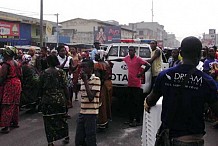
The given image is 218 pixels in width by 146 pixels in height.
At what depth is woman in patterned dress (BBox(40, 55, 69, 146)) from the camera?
4.88 metres

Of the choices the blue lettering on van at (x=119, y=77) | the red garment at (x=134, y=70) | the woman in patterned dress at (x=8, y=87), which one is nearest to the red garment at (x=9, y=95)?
the woman in patterned dress at (x=8, y=87)

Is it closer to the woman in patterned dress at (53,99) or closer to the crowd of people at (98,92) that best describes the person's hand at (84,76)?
the crowd of people at (98,92)

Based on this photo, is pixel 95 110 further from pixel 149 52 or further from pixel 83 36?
pixel 83 36

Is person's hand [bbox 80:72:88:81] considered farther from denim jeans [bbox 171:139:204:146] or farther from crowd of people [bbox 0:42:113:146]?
denim jeans [bbox 171:139:204:146]

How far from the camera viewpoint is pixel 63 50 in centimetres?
748

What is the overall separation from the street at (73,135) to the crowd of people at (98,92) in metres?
0.22

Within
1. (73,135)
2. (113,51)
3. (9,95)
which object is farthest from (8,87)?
(113,51)

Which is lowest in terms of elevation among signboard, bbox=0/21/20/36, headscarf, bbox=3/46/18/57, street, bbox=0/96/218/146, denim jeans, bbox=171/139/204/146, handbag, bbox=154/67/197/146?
street, bbox=0/96/218/146

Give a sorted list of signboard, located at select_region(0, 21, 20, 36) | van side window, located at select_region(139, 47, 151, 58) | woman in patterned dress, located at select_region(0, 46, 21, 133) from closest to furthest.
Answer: woman in patterned dress, located at select_region(0, 46, 21, 133), van side window, located at select_region(139, 47, 151, 58), signboard, located at select_region(0, 21, 20, 36)

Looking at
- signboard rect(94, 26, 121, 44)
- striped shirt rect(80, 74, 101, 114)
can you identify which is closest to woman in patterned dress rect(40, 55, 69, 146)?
striped shirt rect(80, 74, 101, 114)

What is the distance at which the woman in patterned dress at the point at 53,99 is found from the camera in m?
4.88

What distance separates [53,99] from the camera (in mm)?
4883

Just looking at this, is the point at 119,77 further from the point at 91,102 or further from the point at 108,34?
the point at 108,34

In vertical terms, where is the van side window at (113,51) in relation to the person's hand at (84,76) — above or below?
above
